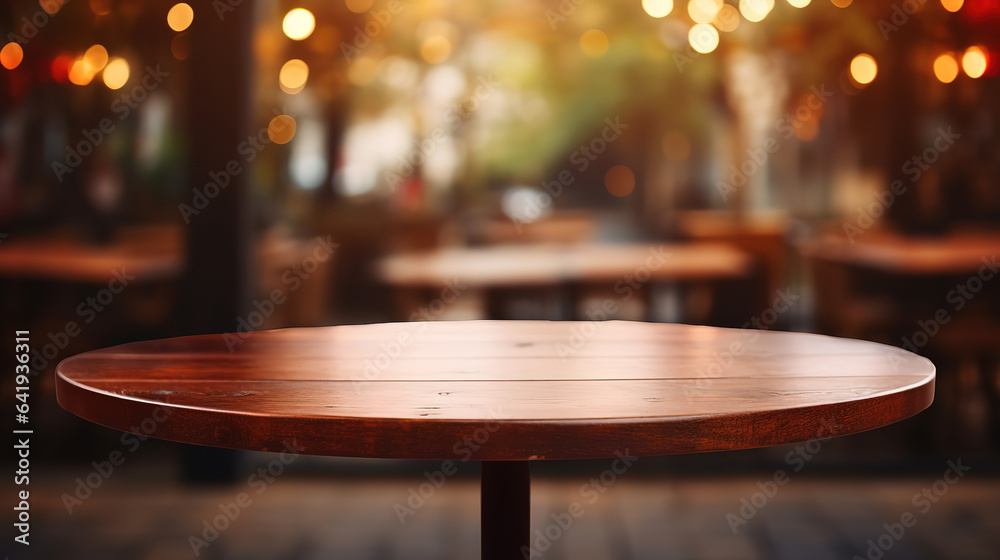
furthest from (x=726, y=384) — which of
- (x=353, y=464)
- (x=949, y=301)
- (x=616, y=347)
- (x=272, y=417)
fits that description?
(x=949, y=301)

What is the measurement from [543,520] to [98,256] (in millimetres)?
2037

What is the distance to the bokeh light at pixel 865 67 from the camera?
3.75m

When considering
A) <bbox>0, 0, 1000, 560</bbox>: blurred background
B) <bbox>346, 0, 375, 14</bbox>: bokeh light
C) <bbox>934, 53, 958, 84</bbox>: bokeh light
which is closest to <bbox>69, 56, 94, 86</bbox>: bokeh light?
<bbox>0, 0, 1000, 560</bbox>: blurred background

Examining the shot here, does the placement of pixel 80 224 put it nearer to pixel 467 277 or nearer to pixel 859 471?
pixel 467 277

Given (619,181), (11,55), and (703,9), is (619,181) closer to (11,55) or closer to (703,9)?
(703,9)

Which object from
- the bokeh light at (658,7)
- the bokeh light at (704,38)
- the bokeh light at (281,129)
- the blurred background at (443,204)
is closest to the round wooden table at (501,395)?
the blurred background at (443,204)

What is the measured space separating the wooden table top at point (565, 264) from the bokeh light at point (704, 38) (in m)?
0.89

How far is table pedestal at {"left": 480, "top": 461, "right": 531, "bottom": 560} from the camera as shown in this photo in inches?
55.3

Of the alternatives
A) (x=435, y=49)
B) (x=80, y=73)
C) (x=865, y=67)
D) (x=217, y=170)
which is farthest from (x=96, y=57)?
(x=865, y=67)

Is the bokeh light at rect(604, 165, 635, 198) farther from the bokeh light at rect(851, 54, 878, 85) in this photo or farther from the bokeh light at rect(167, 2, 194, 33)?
the bokeh light at rect(167, 2, 194, 33)

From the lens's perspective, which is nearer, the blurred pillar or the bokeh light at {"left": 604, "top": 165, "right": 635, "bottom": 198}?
A: the blurred pillar

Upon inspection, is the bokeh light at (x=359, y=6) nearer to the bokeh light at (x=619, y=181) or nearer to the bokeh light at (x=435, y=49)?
the bokeh light at (x=435, y=49)

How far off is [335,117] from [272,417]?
115 inches

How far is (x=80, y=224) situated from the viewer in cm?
364
